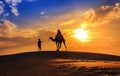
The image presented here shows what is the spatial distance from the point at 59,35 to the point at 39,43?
24.1ft

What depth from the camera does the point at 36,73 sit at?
16266mm

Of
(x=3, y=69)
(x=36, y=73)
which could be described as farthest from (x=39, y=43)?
(x=36, y=73)

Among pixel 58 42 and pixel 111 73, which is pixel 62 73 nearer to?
pixel 111 73

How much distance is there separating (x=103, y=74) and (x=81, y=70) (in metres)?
2.09

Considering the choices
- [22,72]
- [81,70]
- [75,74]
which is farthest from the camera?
[22,72]

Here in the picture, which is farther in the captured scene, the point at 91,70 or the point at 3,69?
the point at 3,69

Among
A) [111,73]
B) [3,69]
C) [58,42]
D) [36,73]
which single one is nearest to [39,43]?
[58,42]

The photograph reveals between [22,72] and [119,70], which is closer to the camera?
[119,70]

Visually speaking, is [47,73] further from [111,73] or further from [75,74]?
[111,73]

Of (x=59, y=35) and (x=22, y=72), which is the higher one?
(x=59, y=35)

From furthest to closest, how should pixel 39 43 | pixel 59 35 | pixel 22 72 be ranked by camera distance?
pixel 39 43
pixel 59 35
pixel 22 72

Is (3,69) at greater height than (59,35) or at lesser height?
lesser

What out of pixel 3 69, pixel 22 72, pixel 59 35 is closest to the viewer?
pixel 22 72

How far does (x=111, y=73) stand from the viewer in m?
13.9
